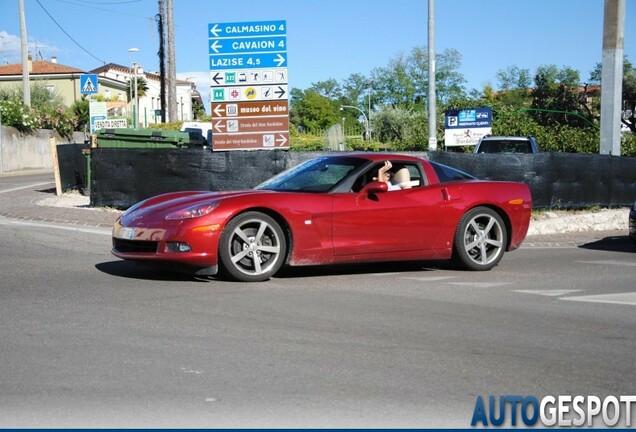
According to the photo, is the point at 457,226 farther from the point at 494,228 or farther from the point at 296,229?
the point at 296,229

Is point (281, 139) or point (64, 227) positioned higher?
point (281, 139)

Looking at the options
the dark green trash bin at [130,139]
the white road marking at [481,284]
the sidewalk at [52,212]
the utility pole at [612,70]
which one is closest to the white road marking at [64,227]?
the sidewalk at [52,212]

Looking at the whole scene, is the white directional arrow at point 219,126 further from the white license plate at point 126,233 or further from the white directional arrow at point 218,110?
the white license plate at point 126,233

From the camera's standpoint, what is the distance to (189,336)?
232 inches

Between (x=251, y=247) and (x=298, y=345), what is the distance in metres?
2.85

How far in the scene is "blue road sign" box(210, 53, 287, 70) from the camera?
58.9ft

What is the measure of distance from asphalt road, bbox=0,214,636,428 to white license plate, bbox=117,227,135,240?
1.34 feet

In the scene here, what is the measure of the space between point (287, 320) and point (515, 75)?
115601 mm

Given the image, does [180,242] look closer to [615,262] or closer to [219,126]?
[615,262]

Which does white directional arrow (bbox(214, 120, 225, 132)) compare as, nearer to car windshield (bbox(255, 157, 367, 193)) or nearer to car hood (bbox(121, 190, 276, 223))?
car windshield (bbox(255, 157, 367, 193))

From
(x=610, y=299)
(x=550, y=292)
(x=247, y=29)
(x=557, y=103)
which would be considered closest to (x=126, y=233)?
(x=550, y=292)

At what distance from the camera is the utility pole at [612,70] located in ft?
61.6

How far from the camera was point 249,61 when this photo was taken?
1800 cm

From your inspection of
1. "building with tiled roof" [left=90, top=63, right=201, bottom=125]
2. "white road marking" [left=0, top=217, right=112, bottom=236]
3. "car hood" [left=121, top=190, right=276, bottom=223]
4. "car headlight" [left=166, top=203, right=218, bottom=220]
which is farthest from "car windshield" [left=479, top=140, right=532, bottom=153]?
"building with tiled roof" [left=90, top=63, right=201, bottom=125]
